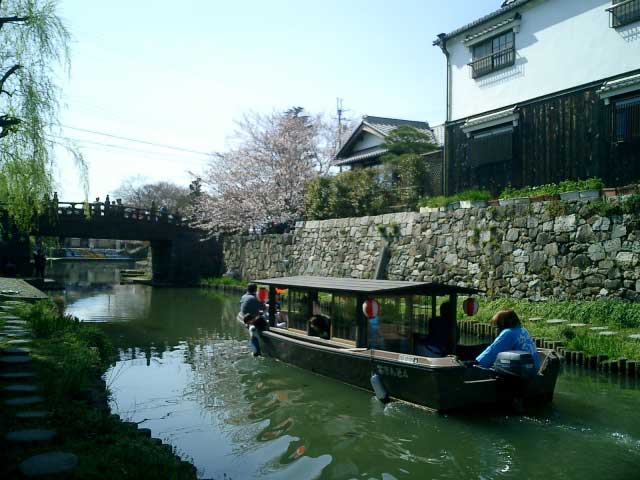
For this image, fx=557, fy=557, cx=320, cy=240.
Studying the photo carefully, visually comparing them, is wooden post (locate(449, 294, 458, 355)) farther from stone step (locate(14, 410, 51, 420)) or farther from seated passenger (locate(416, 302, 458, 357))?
stone step (locate(14, 410, 51, 420))

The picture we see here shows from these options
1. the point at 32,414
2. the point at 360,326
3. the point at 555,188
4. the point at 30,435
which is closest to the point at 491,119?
the point at 555,188

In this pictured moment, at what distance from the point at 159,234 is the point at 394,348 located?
87.0 ft

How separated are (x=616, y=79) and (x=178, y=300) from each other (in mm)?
19444

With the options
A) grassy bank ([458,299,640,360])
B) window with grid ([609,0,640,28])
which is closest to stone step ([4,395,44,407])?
grassy bank ([458,299,640,360])

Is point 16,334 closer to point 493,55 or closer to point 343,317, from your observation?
point 343,317

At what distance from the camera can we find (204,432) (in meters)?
7.65

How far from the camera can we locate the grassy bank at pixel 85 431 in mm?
4434

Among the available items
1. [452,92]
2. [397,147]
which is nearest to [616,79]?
[452,92]

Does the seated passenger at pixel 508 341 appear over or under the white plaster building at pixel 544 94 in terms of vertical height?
under

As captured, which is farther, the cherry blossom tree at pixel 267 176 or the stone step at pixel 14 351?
the cherry blossom tree at pixel 267 176

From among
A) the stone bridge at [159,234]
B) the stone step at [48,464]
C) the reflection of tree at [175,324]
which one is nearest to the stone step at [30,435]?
the stone step at [48,464]

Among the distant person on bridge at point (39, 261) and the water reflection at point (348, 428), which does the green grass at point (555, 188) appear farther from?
the distant person on bridge at point (39, 261)

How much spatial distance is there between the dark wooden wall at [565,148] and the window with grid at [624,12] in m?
1.85

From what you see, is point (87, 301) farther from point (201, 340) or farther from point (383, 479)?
point (383, 479)
